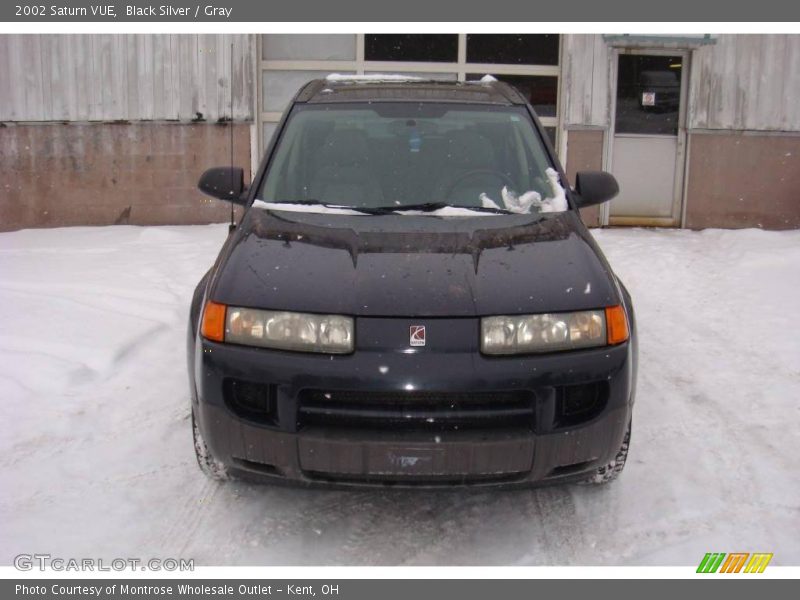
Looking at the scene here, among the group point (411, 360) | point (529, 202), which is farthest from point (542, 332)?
point (529, 202)

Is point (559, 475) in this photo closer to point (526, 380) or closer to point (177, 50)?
point (526, 380)

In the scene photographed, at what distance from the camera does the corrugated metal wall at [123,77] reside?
956 cm

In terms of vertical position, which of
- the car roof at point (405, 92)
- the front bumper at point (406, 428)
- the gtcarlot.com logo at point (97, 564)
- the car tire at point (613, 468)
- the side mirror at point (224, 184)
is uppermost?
the car roof at point (405, 92)

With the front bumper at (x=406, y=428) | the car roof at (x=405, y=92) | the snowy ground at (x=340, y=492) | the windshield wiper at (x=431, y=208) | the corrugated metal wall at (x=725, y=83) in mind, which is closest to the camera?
the front bumper at (x=406, y=428)

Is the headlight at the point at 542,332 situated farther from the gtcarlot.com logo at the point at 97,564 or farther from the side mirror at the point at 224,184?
the side mirror at the point at 224,184

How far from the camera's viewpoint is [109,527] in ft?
10.9

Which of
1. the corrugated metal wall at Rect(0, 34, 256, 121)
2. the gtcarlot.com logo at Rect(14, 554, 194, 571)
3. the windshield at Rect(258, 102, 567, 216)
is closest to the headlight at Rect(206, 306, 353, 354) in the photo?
the gtcarlot.com logo at Rect(14, 554, 194, 571)

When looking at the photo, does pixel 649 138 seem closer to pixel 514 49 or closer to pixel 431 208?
pixel 514 49

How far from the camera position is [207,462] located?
3441mm

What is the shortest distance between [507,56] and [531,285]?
767 centimetres

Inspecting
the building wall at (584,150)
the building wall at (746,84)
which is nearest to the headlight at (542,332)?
the building wall at (584,150)

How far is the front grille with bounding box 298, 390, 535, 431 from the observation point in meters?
2.93

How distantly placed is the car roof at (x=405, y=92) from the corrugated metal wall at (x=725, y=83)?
5.35 meters

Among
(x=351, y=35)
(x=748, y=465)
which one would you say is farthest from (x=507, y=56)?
(x=748, y=465)
